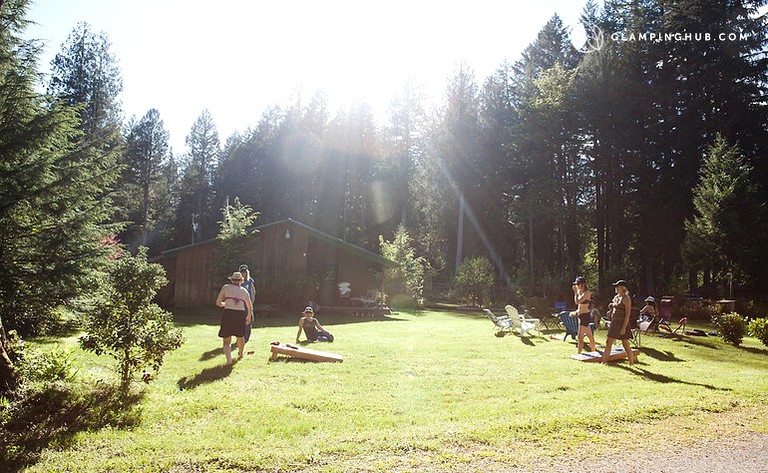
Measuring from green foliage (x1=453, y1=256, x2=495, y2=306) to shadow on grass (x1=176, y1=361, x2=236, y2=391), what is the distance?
22985 millimetres

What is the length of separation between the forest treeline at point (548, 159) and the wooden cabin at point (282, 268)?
5.75 m

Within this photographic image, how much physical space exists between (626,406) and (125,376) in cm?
615

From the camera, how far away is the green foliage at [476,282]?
29.4 metres

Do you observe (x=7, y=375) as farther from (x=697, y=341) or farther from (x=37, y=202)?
(x=697, y=341)

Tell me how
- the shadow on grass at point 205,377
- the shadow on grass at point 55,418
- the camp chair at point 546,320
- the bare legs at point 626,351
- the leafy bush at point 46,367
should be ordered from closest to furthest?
the shadow on grass at point 55,418 → the leafy bush at point 46,367 → the shadow on grass at point 205,377 → the bare legs at point 626,351 → the camp chair at point 546,320

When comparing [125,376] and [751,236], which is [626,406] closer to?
[125,376]

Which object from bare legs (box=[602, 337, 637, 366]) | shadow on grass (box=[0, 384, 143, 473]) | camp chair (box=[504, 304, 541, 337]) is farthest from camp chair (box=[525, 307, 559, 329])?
shadow on grass (box=[0, 384, 143, 473])

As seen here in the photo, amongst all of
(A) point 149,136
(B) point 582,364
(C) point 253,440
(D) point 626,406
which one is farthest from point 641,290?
(A) point 149,136

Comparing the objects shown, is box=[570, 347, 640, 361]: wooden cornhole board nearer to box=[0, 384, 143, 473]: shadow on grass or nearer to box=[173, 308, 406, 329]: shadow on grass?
box=[0, 384, 143, 473]: shadow on grass

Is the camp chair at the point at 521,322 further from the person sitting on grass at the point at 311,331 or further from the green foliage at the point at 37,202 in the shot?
the green foliage at the point at 37,202

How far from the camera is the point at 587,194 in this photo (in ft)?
113

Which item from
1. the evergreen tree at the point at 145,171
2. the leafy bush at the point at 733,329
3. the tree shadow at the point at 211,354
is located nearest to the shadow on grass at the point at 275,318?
the tree shadow at the point at 211,354

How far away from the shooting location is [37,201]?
414 inches

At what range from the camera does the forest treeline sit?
26.7 meters
